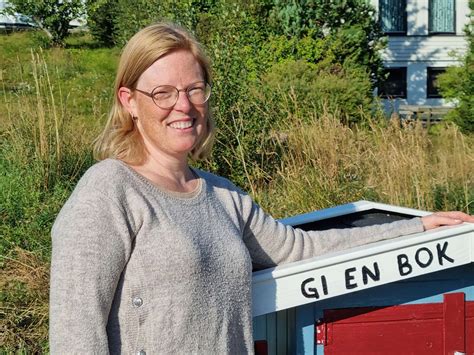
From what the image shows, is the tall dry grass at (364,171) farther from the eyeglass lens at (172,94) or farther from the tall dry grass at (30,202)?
the eyeglass lens at (172,94)

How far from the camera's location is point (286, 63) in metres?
11.6

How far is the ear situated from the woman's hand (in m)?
1.15

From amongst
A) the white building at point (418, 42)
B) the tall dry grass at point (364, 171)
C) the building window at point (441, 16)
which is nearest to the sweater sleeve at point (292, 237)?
the tall dry grass at point (364, 171)

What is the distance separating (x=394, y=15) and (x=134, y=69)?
20.1 meters

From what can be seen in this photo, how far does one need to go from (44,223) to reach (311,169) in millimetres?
2325

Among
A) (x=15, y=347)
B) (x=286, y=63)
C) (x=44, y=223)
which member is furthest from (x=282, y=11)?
(x=15, y=347)

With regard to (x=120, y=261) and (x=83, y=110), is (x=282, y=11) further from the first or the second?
(x=120, y=261)

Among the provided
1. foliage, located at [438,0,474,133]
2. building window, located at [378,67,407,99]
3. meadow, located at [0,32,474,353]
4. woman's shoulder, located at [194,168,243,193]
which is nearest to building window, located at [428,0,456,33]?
building window, located at [378,67,407,99]

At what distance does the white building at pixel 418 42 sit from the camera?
21250mm

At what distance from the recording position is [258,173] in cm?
704

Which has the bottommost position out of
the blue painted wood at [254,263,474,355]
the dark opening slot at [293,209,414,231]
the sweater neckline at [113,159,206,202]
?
the blue painted wood at [254,263,474,355]

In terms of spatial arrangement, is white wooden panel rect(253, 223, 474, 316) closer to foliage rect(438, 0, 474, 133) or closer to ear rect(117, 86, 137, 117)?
ear rect(117, 86, 137, 117)

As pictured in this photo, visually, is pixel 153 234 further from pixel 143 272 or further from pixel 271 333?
pixel 271 333

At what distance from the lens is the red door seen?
2.76 m
